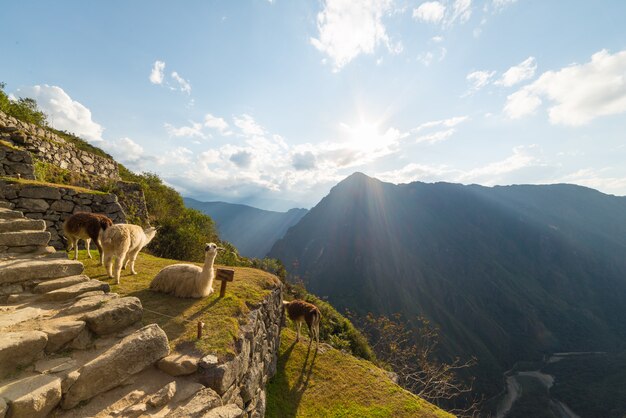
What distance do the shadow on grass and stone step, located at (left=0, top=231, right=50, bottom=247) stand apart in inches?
343

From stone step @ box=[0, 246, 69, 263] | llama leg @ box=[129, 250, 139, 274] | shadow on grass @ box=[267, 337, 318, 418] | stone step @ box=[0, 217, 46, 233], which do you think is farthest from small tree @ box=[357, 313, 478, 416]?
stone step @ box=[0, 217, 46, 233]

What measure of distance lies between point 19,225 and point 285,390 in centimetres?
1020

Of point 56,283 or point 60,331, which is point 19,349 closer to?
point 60,331

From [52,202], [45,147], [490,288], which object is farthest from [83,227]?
[490,288]

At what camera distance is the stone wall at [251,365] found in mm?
5188

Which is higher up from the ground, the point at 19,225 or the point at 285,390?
the point at 19,225

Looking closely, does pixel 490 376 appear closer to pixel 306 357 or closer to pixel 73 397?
pixel 306 357

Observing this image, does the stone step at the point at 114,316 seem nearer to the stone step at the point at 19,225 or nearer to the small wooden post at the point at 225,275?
the small wooden post at the point at 225,275

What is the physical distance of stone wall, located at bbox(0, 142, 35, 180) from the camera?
11.6 meters

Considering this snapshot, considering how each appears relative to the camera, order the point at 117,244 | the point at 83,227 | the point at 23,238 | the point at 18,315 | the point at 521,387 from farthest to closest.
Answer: the point at 521,387
the point at 83,227
the point at 117,244
the point at 23,238
the point at 18,315

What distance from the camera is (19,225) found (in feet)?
25.9

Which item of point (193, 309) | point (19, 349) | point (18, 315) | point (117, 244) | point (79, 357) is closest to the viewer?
point (19, 349)

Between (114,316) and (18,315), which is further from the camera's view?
(114,316)

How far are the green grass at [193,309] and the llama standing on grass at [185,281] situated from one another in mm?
209
